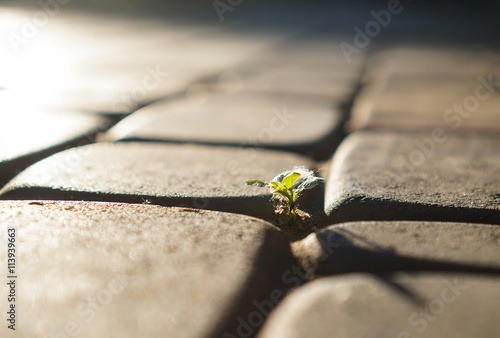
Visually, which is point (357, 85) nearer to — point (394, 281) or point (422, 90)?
point (422, 90)

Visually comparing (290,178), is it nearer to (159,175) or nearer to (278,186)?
(278,186)

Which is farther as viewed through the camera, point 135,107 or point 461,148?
Answer: point 135,107

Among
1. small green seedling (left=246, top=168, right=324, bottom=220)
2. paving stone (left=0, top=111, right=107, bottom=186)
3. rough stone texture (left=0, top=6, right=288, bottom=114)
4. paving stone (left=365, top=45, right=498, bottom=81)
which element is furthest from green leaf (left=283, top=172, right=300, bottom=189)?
paving stone (left=365, top=45, right=498, bottom=81)

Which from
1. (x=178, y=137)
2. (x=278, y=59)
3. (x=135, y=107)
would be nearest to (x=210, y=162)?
(x=178, y=137)

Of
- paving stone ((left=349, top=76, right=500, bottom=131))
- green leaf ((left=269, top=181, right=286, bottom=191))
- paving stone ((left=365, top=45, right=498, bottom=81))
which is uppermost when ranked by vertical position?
green leaf ((left=269, top=181, right=286, bottom=191))

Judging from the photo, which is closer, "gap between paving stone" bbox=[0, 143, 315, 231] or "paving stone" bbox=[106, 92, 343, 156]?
"gap between paving stone" bbox=[0, 143, 315, 231]

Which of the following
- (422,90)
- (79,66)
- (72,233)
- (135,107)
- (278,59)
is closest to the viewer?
(72,233)

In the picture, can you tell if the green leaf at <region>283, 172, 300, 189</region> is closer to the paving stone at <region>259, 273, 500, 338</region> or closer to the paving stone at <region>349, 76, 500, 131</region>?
the paving stone at <region>259, 273, 500, 338</region>
